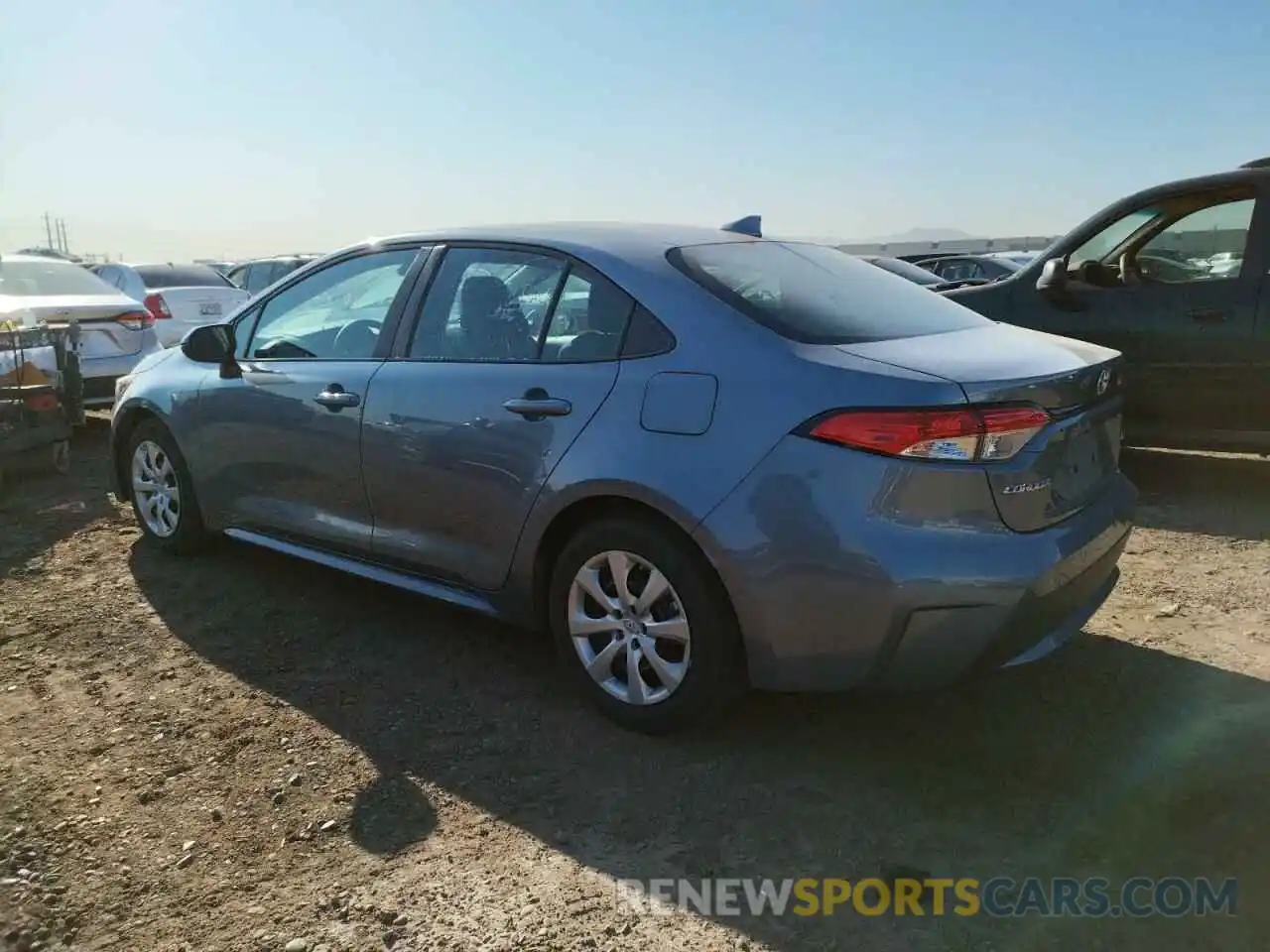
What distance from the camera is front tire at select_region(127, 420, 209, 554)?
493cm

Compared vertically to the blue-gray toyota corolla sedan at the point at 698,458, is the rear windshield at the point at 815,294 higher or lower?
higher

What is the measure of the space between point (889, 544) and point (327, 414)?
2316mm

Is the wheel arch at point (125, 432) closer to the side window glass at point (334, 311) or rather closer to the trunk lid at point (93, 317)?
the side window glass at point (334, 311)

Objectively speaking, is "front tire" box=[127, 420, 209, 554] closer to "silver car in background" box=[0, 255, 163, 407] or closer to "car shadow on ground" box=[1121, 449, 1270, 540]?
"silver car in background" box=[0, 255, 163, 407]

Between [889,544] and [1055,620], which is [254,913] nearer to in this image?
[889,544]

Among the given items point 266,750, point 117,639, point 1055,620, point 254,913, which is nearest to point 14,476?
point 117,639

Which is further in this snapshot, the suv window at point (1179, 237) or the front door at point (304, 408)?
the suv window at point (1179, 237)

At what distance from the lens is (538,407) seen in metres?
3.34

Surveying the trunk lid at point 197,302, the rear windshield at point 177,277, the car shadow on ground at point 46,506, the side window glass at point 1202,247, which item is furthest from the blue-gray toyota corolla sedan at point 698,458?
the rear windshield at point 177,277

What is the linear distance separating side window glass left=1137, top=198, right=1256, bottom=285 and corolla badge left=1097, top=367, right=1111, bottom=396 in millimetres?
3151

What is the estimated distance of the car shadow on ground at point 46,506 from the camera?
541 cm

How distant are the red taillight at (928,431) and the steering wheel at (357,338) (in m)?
1.97

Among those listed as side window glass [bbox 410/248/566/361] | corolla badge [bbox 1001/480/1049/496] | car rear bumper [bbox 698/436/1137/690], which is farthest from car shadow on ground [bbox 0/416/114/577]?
corolla badge [bbox 1001/480/1049/496]

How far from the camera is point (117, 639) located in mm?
4164
